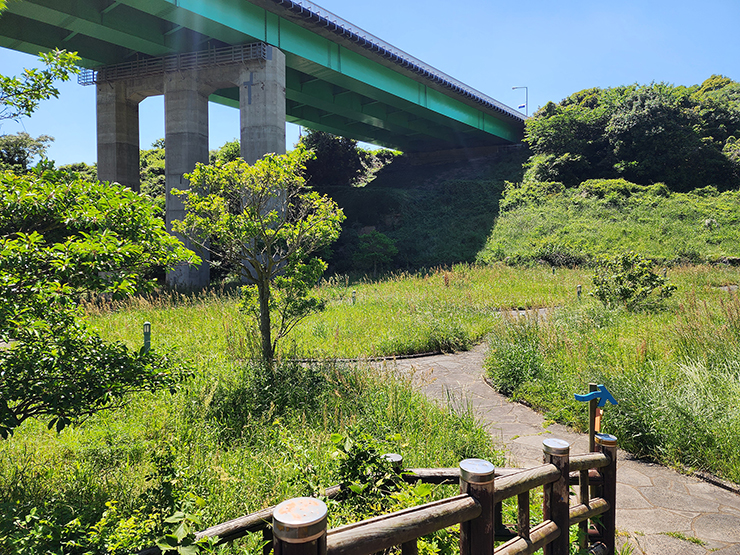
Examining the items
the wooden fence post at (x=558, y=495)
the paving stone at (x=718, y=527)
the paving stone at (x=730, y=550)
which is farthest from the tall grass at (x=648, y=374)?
the wooden fence post at (x=558, y=495)

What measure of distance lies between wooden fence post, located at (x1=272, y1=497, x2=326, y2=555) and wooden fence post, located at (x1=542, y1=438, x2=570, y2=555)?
1416 millimetres

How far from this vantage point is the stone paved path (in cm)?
311

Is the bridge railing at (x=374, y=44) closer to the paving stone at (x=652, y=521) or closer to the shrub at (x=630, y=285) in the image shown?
the shrub at (x=630, y=285)

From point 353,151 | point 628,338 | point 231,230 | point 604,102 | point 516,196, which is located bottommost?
point 628,338

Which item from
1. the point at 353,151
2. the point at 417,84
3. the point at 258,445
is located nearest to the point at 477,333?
the point at 258,445

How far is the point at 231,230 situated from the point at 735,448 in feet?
19.6

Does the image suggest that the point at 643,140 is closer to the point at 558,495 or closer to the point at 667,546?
the point at 667,546

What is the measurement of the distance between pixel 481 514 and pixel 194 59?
912 inches

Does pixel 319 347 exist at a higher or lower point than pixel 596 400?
lower

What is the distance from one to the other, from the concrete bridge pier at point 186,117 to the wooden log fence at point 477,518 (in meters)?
17.8

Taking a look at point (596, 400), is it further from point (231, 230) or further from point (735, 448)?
point (231, 230)

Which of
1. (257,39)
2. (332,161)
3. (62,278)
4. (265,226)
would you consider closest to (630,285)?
(265,226)

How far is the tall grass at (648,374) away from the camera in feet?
14.2

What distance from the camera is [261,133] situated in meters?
19.8
